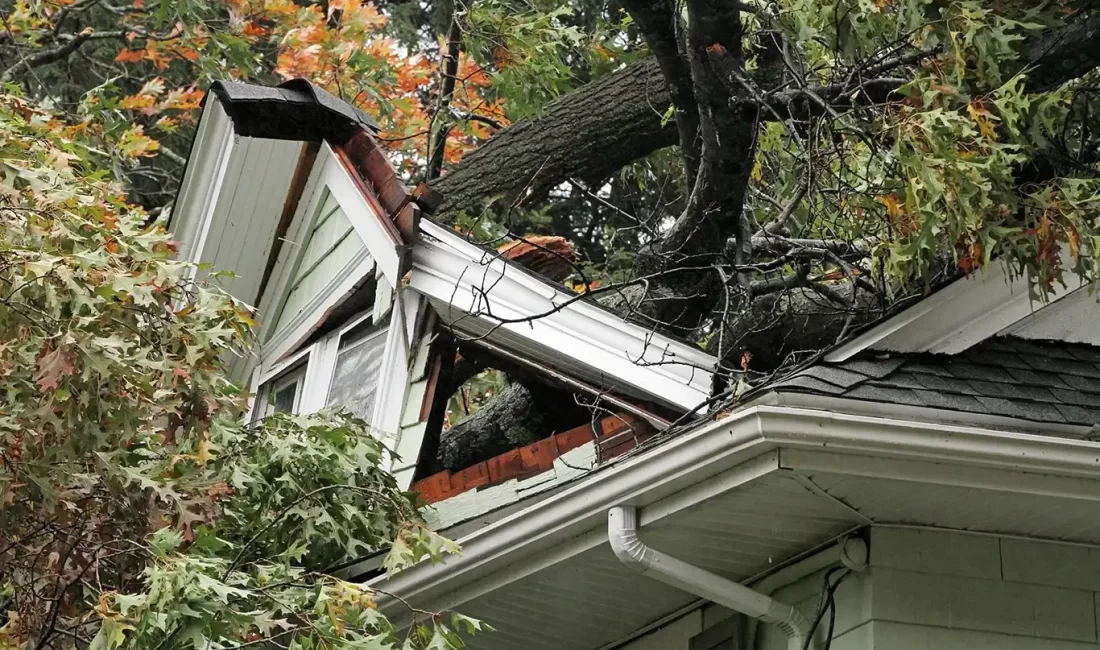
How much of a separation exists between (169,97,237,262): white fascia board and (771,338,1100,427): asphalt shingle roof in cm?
467

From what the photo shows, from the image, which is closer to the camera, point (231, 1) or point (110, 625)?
point (110, 625)

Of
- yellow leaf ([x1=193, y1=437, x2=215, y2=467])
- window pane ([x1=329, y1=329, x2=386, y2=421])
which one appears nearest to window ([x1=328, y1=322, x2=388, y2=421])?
window pane ([x1=329, y1=329, x2=386, y2=421])

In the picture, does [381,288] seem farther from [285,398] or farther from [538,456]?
[285,398]

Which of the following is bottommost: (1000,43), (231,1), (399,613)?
(399,613)

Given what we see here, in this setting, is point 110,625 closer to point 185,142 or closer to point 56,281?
point 56,281

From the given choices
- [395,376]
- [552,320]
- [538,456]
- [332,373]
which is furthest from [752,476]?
[332,373]

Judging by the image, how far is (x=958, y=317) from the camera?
16.6 feet

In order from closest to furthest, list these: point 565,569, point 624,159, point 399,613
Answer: point 565,569 < point 399,613 < point 624,159

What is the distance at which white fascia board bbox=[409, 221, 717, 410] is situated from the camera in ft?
18.7

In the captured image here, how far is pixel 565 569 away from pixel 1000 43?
8.02 ft

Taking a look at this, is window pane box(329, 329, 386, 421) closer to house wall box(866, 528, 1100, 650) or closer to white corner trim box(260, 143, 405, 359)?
white corner trim box(260, 143, 405, 359)

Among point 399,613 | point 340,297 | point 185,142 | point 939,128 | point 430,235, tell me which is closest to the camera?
point 939,128

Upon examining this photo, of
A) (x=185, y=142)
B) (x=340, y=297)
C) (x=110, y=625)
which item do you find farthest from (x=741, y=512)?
(x=185, y=142)

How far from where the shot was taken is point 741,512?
4719 millimetres
